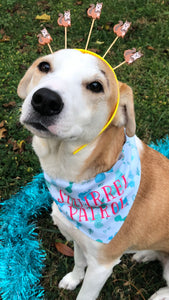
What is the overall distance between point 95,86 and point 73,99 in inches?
10.4

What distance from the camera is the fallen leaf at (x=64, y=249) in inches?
116

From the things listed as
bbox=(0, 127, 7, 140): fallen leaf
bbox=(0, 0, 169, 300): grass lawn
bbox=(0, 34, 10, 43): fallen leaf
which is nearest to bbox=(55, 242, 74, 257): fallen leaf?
bbox=(0, 0, 169, 300): grass lawn

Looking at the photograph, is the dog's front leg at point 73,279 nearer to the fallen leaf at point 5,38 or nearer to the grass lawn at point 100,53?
the grass lawn at point 100,53

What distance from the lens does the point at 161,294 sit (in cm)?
263

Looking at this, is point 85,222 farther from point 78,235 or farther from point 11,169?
point 11,169

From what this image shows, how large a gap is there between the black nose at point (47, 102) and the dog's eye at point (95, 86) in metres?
0.34

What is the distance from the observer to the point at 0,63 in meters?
4.63

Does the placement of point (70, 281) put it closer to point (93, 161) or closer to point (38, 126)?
point (93, 161)

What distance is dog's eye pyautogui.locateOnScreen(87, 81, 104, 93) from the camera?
169cm

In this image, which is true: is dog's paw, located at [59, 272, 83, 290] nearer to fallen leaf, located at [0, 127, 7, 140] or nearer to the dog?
the dog

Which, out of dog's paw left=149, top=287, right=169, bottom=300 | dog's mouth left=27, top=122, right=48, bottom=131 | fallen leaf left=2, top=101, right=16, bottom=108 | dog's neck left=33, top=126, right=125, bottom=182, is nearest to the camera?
dog's mouth left=27, top=122, right=48, bottom=131

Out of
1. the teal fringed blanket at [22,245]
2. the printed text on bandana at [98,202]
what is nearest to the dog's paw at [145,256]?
the teal fringed blanket at [22,245]

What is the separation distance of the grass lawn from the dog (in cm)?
62

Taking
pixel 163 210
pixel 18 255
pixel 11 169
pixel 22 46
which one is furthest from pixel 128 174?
pixel 22 46
